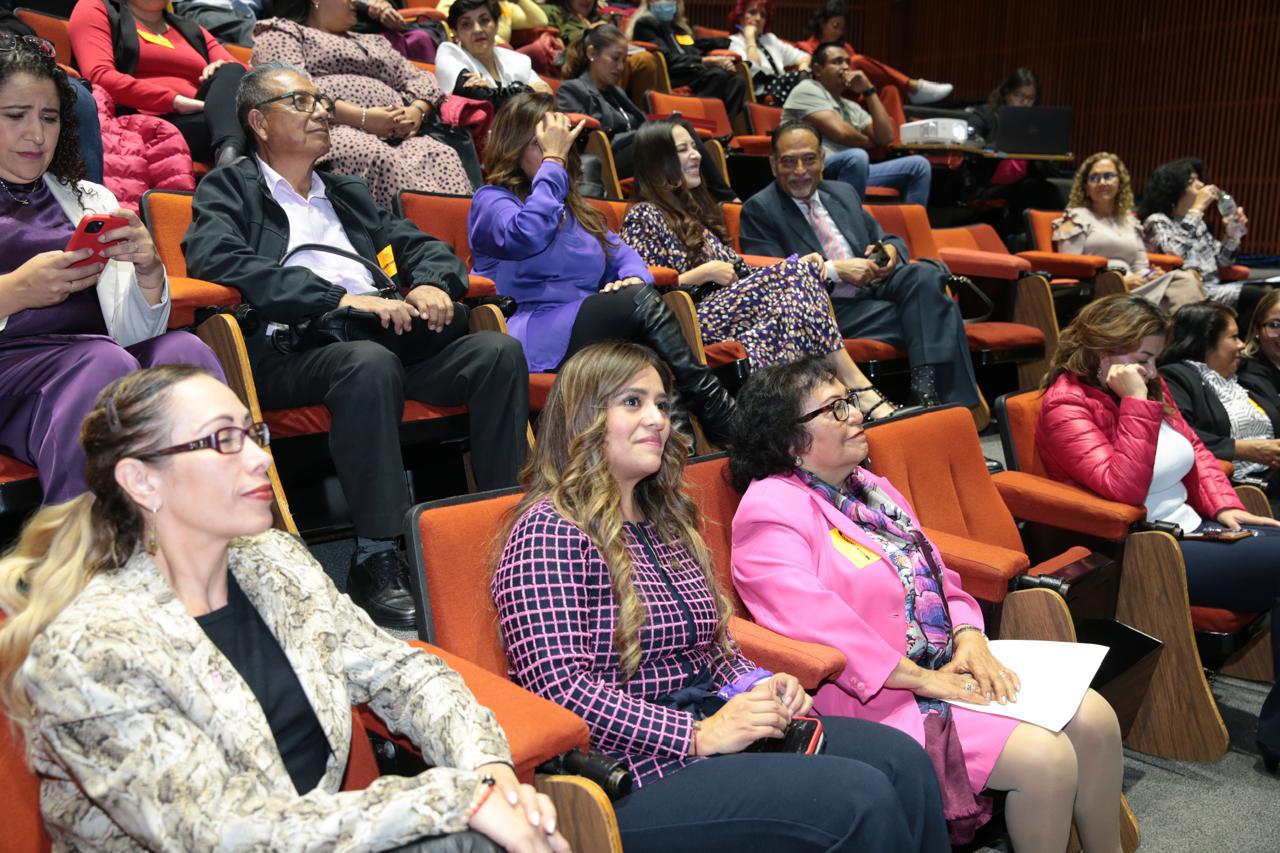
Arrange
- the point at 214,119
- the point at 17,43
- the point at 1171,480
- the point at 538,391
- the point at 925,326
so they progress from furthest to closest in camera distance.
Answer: the point at 925,326, the point at 214,119, the point at 1171,480, the point at 538,391, the point at 17,43

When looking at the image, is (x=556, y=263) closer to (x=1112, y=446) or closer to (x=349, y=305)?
(x=349, y=305)

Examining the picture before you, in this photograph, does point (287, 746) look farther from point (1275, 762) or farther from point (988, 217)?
point (988, 217)

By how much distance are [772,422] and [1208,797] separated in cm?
122

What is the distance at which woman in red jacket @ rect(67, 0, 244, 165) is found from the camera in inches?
124

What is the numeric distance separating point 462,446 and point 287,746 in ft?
4.70

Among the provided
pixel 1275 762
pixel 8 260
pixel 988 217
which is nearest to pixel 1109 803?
pixel 1275 762

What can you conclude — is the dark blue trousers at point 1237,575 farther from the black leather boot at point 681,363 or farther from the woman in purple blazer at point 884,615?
the black leather boot at point 681,363

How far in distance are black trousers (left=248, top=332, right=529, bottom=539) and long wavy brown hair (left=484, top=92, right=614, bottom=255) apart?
26.5 inches

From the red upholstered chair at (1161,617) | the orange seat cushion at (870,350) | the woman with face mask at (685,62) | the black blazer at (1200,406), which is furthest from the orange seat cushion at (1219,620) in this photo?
the woman with face mask at (685,62)

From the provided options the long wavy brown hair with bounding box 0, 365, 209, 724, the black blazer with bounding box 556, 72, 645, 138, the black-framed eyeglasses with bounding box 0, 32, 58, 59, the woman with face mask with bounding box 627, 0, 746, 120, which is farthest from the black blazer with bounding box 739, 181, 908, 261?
the long wavy brown hair with bounding box 0, 365, 209, 724

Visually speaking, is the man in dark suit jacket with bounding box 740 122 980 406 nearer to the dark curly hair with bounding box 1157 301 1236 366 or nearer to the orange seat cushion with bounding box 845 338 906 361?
the orange seat cushion with bounding box 845 338 906 361

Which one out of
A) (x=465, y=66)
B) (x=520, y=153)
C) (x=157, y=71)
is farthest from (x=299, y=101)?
(x=465, y=66)

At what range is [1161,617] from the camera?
2582mm

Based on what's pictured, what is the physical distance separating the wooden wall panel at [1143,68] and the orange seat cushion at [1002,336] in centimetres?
370
